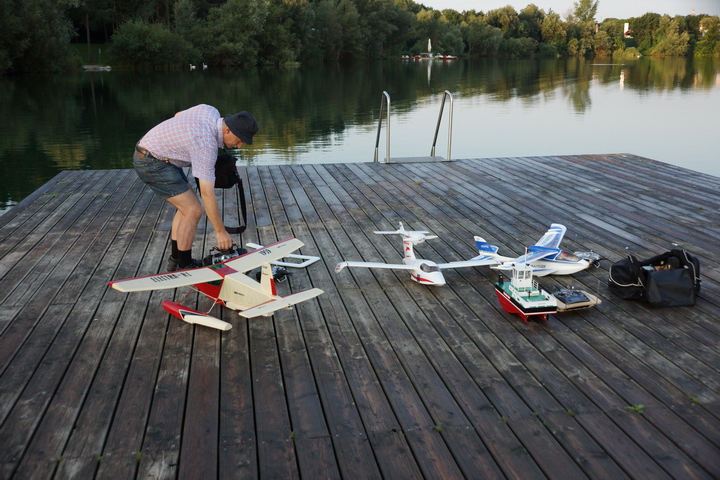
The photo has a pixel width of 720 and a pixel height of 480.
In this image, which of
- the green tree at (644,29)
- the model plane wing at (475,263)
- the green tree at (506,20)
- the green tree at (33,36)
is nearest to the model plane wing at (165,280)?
the model plane wing at (475,263)

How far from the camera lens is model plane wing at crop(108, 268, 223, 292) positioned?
120 inches

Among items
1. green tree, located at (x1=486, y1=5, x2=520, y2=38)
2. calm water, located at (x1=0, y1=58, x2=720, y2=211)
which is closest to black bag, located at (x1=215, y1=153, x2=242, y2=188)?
calm water, located at (x1=0, y1=58, x2=720, y2=211)

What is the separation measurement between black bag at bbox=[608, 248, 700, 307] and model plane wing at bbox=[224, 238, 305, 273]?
2.06 meters

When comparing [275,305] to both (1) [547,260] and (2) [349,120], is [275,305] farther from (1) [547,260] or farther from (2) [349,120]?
(2) [349,120]

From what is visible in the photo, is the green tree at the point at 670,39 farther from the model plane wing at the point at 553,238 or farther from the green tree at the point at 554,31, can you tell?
the model plane wing at the point at 553,238

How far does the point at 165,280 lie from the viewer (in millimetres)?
3174

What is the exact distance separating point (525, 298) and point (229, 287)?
Answer: 170 centimetres

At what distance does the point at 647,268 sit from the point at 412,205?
2700mm

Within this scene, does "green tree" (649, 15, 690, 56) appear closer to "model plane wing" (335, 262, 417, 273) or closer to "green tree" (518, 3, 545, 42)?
"green tree" (518, 3, 545, 42)

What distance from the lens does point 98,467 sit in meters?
2.19

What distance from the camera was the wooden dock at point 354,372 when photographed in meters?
2.26

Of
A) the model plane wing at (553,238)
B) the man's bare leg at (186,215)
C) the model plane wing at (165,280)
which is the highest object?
the man's bare leg at (186,215)

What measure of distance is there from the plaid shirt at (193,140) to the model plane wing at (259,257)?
0.50 meters

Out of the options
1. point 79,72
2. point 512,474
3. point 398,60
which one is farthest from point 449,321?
point 398,60
